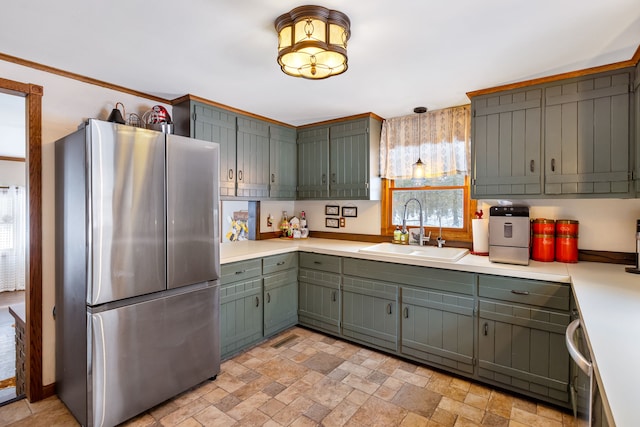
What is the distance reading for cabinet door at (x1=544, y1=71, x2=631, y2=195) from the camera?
7.06 feet

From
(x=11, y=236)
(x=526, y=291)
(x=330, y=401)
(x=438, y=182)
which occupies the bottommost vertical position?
(x=330, y=401)

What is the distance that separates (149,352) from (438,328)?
2063 millimetres

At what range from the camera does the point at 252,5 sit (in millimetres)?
1536

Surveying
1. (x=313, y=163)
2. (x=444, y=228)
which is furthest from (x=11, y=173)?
(x=444, y=228)

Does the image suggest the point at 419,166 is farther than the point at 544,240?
Yes

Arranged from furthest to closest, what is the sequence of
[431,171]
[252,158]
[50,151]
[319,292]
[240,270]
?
[252,158]
[319,292]
[431,171]
[240,270]
[50,151]

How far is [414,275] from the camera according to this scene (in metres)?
2.65

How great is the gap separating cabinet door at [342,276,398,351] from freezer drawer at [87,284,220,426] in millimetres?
1195

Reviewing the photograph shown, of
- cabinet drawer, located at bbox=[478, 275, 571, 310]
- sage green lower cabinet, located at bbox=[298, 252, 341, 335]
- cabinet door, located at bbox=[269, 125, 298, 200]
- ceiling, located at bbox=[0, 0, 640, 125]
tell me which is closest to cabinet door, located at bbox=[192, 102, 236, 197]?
ceiling, located at bbox=[0, 0, 640, 125]

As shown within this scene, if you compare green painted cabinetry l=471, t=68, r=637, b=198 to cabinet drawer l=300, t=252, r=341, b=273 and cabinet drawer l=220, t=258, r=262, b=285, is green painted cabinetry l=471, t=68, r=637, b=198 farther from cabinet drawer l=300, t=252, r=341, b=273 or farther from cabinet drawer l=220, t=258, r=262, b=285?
cabinet drawer l=220, t=258, r=262, b=285

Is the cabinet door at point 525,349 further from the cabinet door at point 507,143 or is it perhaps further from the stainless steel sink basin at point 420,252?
the cabinet door at point 507,143

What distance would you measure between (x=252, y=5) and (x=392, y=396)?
252 cm

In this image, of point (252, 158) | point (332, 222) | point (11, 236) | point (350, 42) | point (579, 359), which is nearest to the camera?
point (579, 359)

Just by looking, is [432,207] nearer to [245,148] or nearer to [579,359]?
[245,148]
